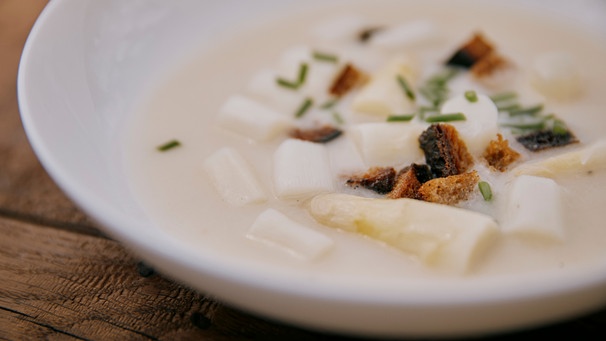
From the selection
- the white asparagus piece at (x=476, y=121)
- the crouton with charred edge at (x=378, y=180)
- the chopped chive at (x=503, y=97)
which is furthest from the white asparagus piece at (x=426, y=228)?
the chopped chive at (x=503, y=97)

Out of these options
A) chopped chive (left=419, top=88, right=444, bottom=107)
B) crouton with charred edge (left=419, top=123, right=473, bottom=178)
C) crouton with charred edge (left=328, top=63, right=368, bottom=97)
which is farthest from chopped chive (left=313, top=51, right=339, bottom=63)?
crouton with charred edge (left=419, top=123, right=473, bottom=178)

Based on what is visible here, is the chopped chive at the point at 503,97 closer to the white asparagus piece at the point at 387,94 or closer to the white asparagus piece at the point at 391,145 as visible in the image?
the white asparagus piece at the point at 387,94

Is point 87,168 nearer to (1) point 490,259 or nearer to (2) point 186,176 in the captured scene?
(2) point 186,176

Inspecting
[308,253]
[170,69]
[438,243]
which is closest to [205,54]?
[170,69]

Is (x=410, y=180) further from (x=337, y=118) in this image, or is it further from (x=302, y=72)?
(x=302, y=72)

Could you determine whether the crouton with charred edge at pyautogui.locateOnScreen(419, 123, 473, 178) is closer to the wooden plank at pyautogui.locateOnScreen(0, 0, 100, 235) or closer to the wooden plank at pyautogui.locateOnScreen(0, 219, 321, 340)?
the wooden plank at pyautogui.locateOnScreen(0, 219, 321, 340)
